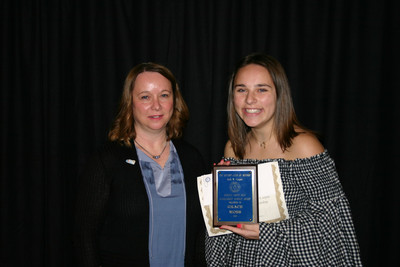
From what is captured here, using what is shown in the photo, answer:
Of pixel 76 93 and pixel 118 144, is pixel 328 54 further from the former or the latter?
pixel 76 93

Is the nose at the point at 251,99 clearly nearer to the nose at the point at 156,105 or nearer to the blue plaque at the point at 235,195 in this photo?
the blue plaque at the point at 235,195

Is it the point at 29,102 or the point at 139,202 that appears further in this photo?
the point at 29,102

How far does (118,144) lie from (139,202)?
0.45 meters

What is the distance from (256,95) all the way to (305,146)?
1.44 feet

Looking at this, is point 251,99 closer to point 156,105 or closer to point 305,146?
point 305,146

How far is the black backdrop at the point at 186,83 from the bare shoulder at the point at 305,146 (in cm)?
109

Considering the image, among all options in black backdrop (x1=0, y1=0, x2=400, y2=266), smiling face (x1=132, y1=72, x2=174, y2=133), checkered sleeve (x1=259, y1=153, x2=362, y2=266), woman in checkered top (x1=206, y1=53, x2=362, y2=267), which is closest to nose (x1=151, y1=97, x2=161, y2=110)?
smiling face (x1=132, y1=72, x2=174, y2=133)

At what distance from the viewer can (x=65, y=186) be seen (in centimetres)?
282

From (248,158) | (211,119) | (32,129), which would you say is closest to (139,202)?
(248,158)

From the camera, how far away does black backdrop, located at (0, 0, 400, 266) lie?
273 centimetres

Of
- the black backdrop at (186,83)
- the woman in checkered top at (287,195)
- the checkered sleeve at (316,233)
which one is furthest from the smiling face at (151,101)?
the checkered sleeve at (316,233)

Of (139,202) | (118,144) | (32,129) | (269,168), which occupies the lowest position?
(139,202)

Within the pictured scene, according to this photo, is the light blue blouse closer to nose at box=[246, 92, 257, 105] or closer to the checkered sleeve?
the checkered sleeve

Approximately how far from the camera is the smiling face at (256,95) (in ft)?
5.71
